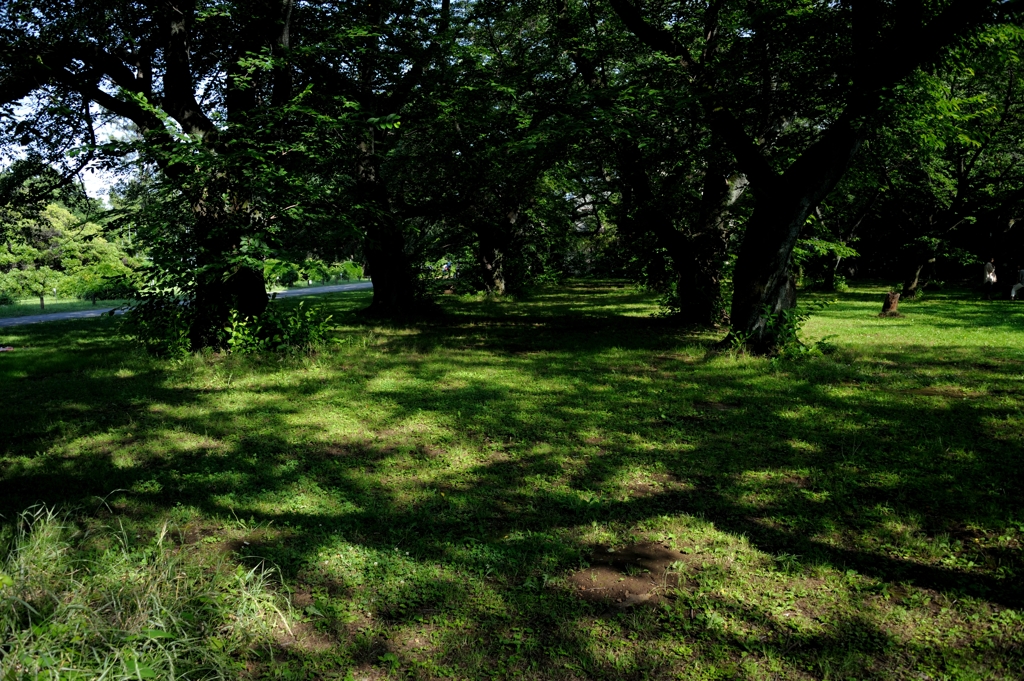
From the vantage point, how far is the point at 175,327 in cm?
991

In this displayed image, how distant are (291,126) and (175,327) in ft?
13.3

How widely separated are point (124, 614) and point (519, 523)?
2502 mm

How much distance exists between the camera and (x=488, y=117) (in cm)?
1168

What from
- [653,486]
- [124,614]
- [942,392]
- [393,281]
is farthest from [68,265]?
[942,392]

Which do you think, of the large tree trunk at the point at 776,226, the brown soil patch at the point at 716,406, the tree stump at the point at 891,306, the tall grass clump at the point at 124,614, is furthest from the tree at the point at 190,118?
the tree stump at the point at 891,306

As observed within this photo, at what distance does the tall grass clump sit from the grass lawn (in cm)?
2

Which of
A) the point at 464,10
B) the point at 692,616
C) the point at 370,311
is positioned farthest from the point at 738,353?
the point at 464,10

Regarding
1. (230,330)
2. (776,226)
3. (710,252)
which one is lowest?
(230,330)

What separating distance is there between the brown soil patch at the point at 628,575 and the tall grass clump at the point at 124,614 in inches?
71.5

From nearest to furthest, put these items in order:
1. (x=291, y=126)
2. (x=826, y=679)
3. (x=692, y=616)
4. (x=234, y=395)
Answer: (x=826, y=679) < (x=692, y=616) < (x=234, y=395) < (x=291, y=126)

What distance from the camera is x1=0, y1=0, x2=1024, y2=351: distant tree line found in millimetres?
8586

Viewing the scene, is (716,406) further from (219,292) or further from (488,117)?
(219,292)

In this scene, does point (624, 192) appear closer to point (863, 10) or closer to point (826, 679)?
point (863, 10)

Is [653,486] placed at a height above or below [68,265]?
below
